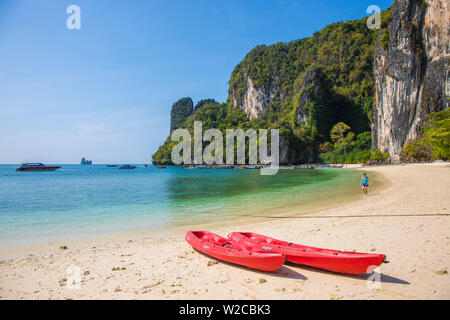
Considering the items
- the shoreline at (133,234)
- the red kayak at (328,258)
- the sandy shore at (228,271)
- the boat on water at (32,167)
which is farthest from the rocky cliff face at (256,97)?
the red kayak at (328,258)

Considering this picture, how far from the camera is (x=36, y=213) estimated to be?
12703mm

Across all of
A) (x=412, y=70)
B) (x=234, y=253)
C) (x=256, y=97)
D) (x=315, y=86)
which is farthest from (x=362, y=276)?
(x=256, y=97)

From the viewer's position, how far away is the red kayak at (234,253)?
4.53 m

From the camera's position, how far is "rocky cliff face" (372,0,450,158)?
3962 centimetres

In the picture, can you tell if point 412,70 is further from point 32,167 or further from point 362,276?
point 32,167

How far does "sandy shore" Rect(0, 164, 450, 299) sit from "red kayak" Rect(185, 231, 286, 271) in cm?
17

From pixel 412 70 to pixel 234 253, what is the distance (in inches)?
2244

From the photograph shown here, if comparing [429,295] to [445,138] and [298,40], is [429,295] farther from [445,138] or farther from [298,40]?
[298,40]

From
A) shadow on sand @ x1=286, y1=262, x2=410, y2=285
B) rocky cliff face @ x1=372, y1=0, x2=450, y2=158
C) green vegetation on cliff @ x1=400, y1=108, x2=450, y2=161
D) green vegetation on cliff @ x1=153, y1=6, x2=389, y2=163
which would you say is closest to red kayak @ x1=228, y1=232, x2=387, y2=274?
shadow on sand @ x1=286, y1=262, x2=410, y2=285

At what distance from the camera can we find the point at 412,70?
46.2 meters

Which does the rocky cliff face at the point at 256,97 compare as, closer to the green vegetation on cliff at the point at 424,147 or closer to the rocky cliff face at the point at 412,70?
the rocky cliff face at the point at 412,70

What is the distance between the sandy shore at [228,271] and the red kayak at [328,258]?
0.18 meters
